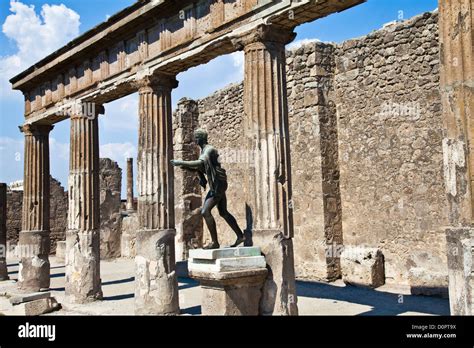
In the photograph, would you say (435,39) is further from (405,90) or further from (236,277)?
(236,277)

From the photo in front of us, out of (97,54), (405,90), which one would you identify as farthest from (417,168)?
(97,54)

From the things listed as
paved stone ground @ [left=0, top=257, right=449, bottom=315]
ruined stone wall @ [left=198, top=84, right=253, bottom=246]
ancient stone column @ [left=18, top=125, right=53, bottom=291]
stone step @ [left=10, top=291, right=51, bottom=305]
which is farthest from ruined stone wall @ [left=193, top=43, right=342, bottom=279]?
ancient stone column @ [left=18, top=125, right=53, bottom=291]

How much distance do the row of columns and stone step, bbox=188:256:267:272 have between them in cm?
43

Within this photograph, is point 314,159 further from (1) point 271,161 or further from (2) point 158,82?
(1) point 271,161

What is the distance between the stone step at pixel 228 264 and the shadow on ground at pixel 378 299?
2.59 meters

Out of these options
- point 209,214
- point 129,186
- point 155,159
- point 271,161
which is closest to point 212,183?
point 209,214

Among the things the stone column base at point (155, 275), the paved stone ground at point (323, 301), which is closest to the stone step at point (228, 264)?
the stone column base at point (155, 275)

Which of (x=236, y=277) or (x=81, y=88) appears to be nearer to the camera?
(x=236, y=277)

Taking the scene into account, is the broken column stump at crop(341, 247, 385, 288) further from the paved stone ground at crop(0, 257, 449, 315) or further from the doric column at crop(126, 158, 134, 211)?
the doric column at crop(126, 158, 134, 211)

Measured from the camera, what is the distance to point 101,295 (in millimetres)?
10508

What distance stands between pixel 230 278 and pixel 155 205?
121 inches

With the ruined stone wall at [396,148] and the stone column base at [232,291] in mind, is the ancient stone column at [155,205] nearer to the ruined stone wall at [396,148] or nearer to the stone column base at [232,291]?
the stone column base at [232,291]

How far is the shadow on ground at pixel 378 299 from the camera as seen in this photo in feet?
Result: 26.5
